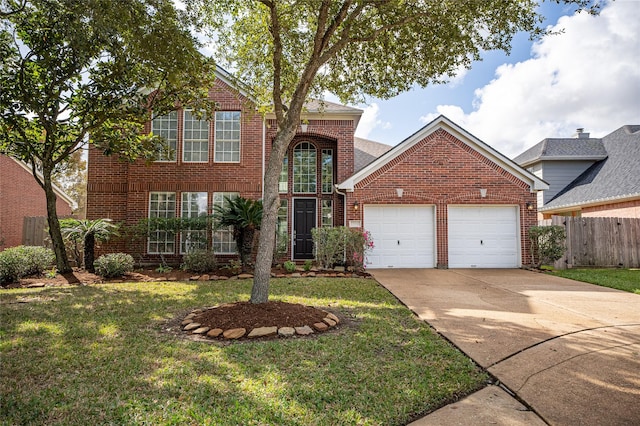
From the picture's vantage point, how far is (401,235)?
12.1 m

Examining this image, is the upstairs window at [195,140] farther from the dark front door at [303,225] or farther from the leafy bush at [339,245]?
the leafy bush at [339,245]

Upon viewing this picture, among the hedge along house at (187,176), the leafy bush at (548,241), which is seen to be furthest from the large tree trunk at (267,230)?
the leafy bush at (548,241)

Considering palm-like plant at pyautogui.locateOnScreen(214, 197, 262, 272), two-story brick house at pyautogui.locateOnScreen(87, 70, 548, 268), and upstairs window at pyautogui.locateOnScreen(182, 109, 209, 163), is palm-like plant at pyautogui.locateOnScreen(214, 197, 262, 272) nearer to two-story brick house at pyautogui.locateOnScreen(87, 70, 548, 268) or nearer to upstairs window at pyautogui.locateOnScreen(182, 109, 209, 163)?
two-story brick house at pyautogui.locateOnScreen(87, 70, 548, 268)

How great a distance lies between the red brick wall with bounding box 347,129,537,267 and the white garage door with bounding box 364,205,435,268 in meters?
0.28

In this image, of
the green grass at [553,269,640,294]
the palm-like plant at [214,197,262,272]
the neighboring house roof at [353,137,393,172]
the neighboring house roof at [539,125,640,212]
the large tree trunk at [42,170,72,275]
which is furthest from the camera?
the neighboring house roof at [353,137,393,172]

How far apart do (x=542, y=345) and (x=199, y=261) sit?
8.97 m

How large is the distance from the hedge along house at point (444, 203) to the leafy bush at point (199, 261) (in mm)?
4589

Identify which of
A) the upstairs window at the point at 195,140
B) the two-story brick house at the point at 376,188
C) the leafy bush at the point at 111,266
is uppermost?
the upstairs window at the point at 195,140

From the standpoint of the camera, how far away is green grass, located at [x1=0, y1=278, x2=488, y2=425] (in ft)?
8.97

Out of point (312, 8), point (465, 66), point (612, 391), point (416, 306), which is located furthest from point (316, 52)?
point (612, 391)

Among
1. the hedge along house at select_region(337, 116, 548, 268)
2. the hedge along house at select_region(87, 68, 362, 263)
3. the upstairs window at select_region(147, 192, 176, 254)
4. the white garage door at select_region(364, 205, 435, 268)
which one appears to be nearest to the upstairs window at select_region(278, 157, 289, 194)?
the hedge along house at select_region(87, 68, 362, 263)

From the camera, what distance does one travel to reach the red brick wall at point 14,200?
668 inches

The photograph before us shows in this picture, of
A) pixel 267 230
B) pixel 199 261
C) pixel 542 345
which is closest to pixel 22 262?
pixel 199 261

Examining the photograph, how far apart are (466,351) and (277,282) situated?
18.8ft
